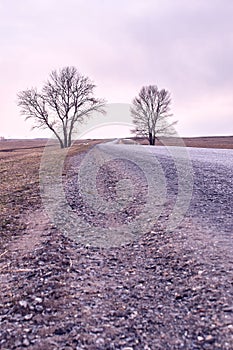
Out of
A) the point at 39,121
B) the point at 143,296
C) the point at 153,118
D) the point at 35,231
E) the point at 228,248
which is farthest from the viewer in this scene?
the point at 153,118

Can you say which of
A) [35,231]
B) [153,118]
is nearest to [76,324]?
[35,231]

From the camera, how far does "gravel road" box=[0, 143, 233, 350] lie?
2.87 m

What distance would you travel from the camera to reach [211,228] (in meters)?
5.38

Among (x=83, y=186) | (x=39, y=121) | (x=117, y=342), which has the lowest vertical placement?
(x=117, y=342)

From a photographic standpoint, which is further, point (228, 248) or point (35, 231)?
point (35, 231)

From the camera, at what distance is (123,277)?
3.98 m

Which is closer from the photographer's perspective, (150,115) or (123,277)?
(123,277)

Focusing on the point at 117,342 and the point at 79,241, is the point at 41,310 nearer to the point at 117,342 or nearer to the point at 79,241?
the point at 117,342

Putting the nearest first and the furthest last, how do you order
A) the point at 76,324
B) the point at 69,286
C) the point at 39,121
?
1. the point at 76,324
2. the point at 69,286
3. the point at 39,121

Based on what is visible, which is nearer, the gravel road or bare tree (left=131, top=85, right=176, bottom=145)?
the gravel road

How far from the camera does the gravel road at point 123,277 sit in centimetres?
287

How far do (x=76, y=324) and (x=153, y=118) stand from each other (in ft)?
206

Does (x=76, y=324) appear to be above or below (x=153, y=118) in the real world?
below

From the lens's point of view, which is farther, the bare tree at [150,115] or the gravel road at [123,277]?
the bare tree at [150,115]
